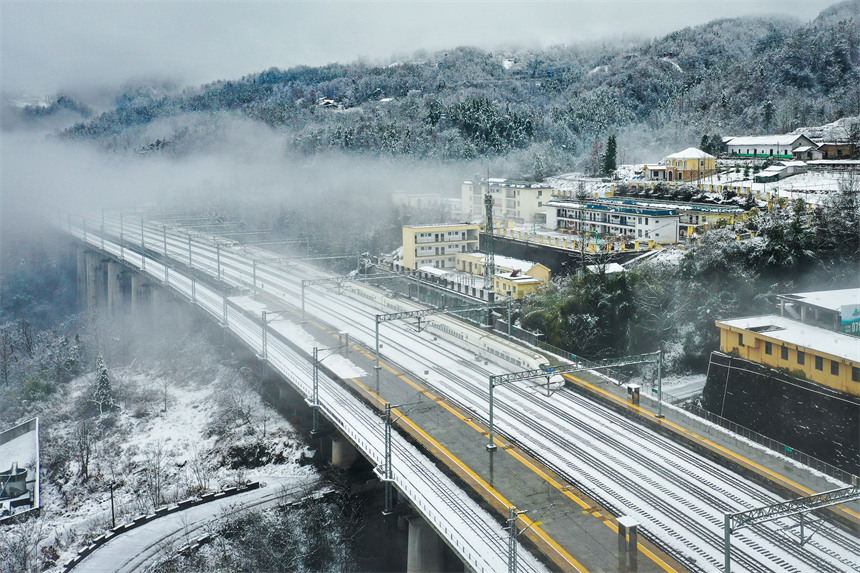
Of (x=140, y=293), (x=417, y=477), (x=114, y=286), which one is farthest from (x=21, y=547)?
(x=114, y=286)

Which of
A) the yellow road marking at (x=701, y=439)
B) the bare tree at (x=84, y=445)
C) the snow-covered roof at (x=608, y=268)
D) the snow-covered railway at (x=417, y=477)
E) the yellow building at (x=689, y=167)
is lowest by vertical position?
the bare tree at (x=84, y=445)

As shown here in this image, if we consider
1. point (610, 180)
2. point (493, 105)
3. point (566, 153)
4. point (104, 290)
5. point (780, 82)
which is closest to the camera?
point (610, 180)

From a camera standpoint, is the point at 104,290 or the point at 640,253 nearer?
the point at 640,253

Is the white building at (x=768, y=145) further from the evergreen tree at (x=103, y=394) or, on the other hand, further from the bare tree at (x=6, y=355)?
the bare tree at (x=6, y=355)

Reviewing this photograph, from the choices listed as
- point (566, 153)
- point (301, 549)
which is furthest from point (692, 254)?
point (566, 153)

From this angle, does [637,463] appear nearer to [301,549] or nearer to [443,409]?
[443,409]

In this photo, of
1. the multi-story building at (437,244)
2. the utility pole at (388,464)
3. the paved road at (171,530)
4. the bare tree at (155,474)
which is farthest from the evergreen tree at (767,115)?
the utility pole at (388,464)
